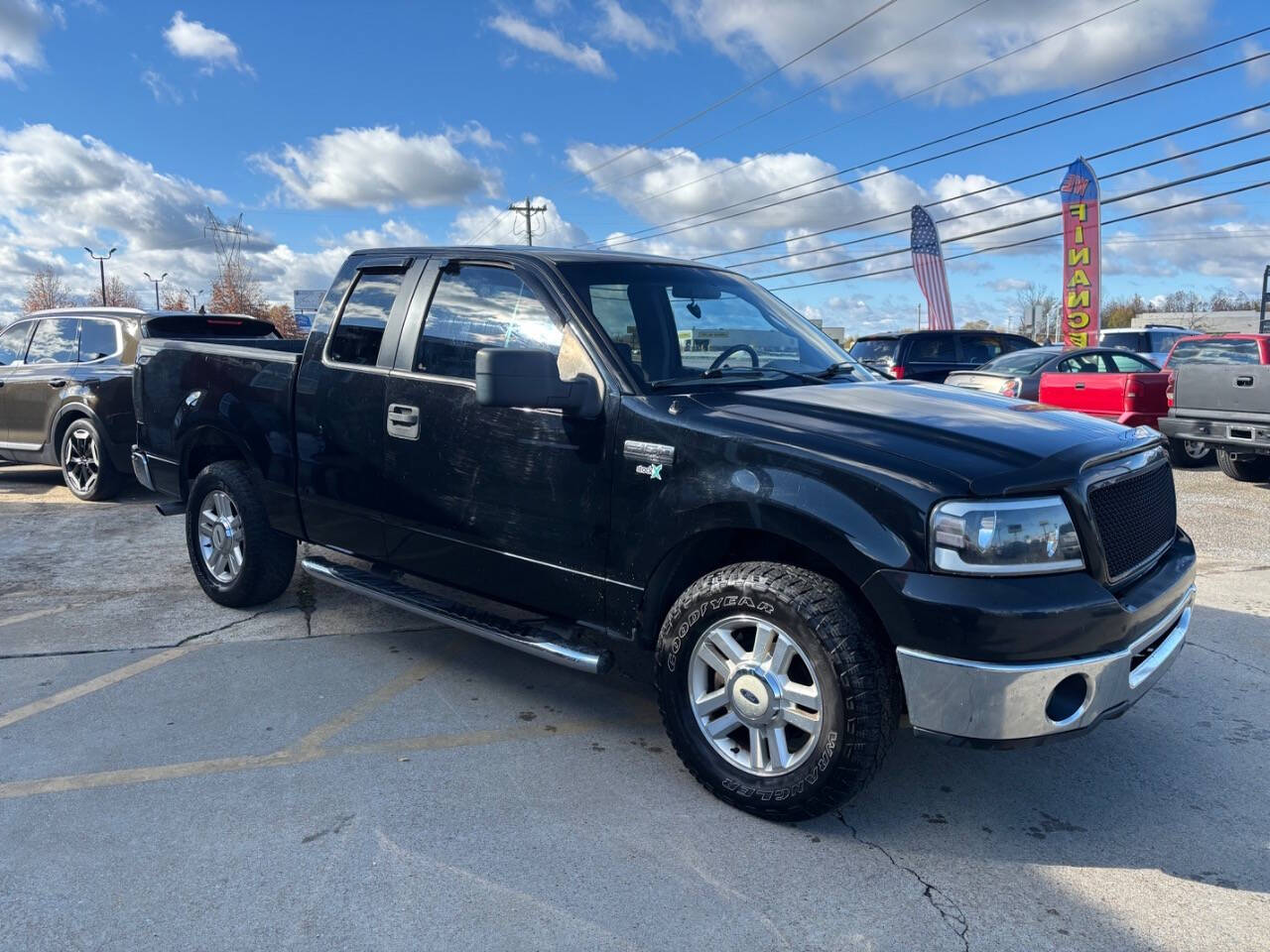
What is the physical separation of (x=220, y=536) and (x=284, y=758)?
2.15 meters

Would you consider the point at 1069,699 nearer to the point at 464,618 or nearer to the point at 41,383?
the point at 464,618

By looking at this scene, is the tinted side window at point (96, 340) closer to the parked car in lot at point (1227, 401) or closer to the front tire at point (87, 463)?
the front tire at point (87, 463)

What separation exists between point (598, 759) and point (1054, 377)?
35.1 feet

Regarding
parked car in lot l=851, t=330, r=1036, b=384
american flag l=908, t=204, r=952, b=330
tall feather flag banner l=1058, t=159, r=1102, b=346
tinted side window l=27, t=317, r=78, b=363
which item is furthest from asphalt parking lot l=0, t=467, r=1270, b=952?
american flag l=908, t=204, r=952, b=330

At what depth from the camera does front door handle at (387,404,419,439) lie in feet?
13.6

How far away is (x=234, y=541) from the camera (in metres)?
5.29

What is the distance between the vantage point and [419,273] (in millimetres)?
4426

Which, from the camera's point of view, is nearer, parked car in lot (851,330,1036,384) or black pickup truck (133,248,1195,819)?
black pickup truck (133,248,1195,819)

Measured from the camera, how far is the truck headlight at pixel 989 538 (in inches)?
109

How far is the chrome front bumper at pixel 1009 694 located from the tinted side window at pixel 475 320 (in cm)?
191

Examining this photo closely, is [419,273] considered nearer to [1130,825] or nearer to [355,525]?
[355,525]

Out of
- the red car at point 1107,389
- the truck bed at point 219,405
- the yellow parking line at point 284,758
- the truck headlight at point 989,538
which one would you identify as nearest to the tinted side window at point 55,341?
the truck bed at point 219,405

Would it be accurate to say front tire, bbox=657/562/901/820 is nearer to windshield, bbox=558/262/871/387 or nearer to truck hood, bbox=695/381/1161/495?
truck hood, bbox=695/381/1161/495

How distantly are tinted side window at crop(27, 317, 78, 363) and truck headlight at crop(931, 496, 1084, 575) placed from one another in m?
8.99
